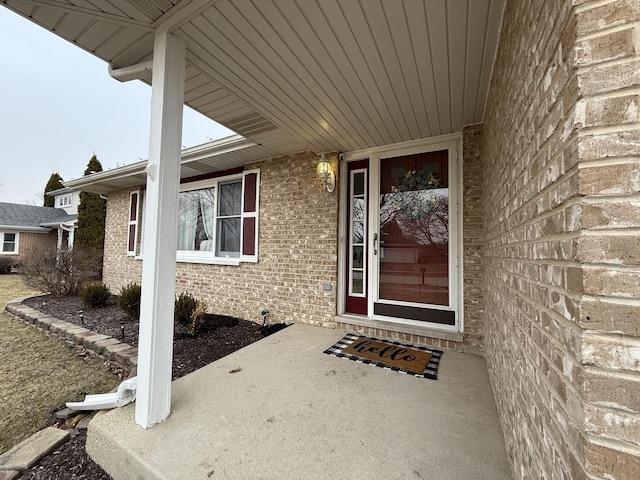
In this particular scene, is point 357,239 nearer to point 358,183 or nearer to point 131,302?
point 358,183

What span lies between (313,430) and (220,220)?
449 centimetres

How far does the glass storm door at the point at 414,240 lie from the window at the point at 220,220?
2274 millimetres

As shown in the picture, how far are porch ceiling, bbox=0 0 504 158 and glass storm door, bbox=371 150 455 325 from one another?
0.69 m

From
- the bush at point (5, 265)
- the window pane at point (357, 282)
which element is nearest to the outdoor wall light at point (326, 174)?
the window pane at point (357, 282)

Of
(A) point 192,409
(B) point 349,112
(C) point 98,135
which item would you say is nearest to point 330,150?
(B) point 349,112

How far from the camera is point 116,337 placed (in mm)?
3949

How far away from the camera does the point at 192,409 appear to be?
1992 mm

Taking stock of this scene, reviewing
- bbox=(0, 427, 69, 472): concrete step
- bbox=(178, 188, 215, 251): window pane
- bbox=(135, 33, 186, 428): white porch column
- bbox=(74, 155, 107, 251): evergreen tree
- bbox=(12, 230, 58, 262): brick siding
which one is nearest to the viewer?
bbox=(0, 427, 69, 472): concrete step

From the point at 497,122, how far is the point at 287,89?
6.08 feet

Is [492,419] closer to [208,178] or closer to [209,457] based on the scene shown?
[209,457]

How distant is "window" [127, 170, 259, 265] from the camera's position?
4.82 m

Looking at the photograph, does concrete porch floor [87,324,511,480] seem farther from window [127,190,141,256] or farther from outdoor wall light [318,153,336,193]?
window [127,190,141,256]

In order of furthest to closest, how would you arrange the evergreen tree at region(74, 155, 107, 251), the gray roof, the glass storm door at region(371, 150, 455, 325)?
1. the gray roof
2. the evergreen tree at region(74, 155, 107, 251)
3. the glass storm door at region(371, 150, 455, 325)

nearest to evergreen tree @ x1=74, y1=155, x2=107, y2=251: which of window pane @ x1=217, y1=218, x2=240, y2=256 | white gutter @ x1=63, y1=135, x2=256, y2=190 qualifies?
white gutter @ x1=63, y1=135, x2=256, y2=190
